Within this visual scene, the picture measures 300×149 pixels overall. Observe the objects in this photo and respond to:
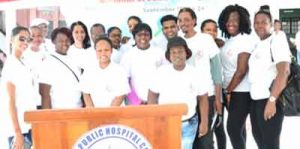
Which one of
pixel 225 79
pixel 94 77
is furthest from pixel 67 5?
pixel 225 79

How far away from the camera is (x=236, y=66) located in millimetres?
2984

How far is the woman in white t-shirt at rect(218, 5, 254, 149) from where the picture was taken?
293cm

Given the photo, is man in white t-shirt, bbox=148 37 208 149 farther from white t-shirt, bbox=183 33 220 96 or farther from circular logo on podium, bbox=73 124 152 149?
circular logo on podium, bbox=73 124 152 149

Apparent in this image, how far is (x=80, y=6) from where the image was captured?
385cm

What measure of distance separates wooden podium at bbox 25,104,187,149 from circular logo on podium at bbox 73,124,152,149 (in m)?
0.01

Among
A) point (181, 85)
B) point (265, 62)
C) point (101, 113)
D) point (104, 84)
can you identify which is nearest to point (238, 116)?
point (265, 62)

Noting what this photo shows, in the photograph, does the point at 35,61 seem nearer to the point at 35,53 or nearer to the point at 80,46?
the point at 35,53

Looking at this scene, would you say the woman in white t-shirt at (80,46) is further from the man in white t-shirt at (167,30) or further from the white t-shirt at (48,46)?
the man in white t-shirt at (167,30)

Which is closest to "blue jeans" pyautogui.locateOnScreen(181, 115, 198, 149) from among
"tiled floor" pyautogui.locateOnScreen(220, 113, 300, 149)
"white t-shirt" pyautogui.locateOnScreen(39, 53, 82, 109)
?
"white t-shirt" pyautogui.locateOnScreen(39, 53, 82, 109)

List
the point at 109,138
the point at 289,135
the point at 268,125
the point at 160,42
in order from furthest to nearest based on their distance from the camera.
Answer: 1. the point at 289,135
2. the point at 160,42
3. the point at 268,125
4. the point at 109,138

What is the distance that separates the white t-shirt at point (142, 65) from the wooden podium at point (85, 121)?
5.43 feet

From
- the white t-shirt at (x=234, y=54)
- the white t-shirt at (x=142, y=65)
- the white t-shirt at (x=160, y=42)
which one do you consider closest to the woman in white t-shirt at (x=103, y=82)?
the white t-shirt at (x=142, y=65)

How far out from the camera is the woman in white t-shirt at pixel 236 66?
293 cm

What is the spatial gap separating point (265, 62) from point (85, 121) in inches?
70.0
